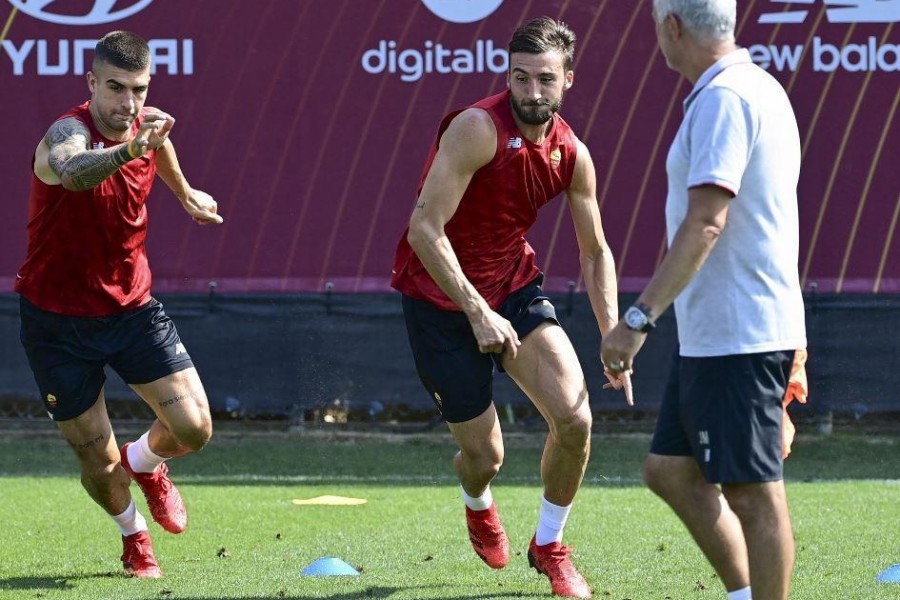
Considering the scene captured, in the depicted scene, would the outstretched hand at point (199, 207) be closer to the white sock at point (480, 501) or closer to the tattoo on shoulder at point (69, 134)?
the tattoo on shoulder at point (69, 134)

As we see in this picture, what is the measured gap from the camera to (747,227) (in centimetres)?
421

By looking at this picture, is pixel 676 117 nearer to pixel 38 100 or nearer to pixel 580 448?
pixel 38 100

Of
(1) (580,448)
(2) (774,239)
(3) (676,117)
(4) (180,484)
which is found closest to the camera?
(2) (774,239)

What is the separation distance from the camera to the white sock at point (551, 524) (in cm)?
582

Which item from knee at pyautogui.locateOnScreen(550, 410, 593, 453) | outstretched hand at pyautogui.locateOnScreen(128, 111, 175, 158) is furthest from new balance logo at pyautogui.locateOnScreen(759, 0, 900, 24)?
outstretched hand at pyautogui.locateOnScreen(128, 111, 175, 158)

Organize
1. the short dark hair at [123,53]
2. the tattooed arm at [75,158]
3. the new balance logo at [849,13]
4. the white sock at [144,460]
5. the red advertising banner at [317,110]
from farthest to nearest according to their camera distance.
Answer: the red advertising banner at [317,110] → the new balance logo at [849,13] → the white sock at [144,460] → the short dark hair at [123,53] → the tattooed arm at [75,158]

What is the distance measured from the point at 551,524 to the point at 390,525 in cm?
177

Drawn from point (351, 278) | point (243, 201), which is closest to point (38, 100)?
point (243, 201)

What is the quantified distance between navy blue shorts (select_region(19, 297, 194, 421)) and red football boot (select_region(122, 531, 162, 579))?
59 cm

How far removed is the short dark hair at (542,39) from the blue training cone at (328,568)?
7.29 feet

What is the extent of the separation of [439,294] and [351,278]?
477 cm

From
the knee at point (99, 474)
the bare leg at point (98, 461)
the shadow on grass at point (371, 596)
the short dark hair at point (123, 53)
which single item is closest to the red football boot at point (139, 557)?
the bare leg at point (98, 461)

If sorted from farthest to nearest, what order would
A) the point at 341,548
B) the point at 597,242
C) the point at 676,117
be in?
the point at 676,117, the point at 341,548, the point at 597,242

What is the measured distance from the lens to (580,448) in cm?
581
